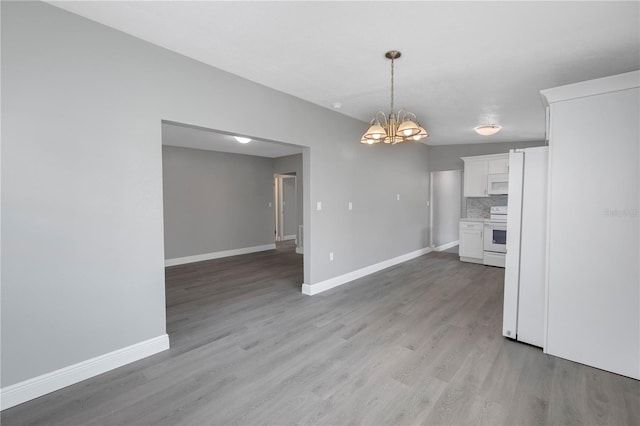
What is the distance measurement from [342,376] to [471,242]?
5036 mm

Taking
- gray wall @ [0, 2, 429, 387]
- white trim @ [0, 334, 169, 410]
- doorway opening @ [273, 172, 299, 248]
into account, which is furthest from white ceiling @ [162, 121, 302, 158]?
white trim @ [0, 334, 169, 410]

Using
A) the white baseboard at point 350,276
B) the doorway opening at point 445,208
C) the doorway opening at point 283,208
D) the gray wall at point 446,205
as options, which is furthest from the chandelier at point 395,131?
the doorway opening at point 283,208

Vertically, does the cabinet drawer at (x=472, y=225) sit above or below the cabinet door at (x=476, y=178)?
below

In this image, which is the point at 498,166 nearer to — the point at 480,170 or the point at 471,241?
the point at 480,170

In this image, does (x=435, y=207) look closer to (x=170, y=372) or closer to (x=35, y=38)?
(x=170, y=372)

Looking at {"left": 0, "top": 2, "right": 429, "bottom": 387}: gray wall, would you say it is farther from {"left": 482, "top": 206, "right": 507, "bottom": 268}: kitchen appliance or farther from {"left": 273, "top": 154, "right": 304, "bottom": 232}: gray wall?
{"left": 482, "top": 206, "right": 507, "bottom": 268}: kitchen appliance

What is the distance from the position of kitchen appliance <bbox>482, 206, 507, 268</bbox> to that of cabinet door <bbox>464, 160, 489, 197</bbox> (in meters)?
0.53

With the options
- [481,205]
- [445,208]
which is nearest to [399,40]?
[481,205]

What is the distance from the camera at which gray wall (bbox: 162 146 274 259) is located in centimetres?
646

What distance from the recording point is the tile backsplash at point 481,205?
668 centimetres

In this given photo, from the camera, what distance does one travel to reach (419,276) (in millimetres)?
5180

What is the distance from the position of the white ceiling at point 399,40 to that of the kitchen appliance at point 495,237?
9.25ft

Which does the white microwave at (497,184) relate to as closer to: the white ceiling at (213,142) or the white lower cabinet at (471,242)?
the white lower cabinet at (471,242)

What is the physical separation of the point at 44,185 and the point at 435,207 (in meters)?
7.64
